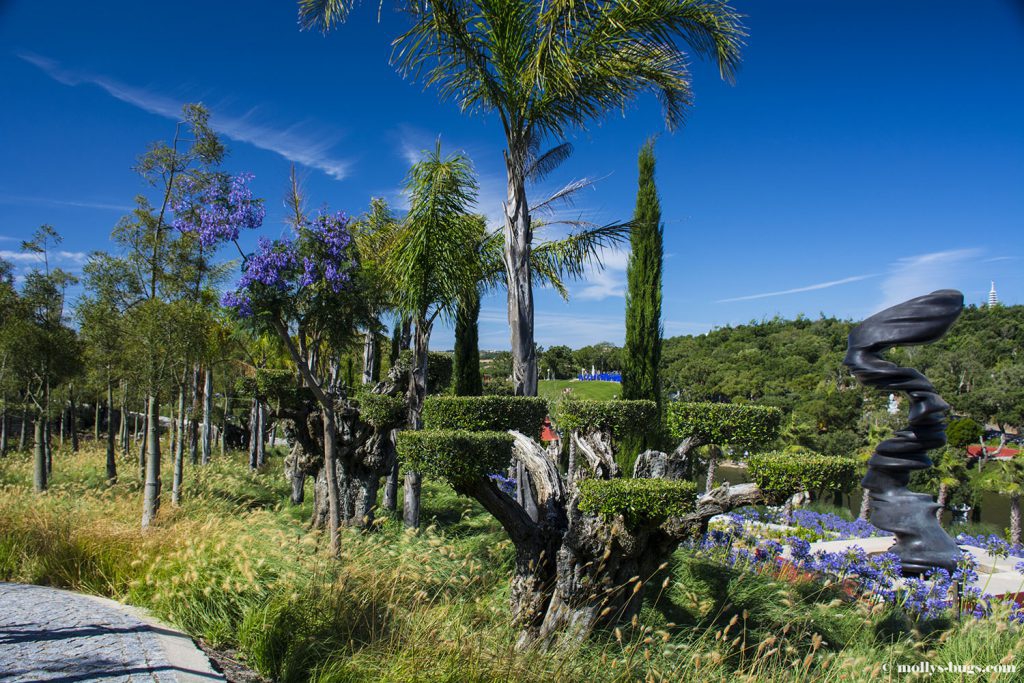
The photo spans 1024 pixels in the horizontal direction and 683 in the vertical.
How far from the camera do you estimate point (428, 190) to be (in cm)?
810

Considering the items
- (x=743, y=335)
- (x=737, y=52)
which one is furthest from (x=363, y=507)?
(x=743, y=335)

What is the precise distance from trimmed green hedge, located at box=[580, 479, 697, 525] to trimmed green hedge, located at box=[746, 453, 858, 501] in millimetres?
603

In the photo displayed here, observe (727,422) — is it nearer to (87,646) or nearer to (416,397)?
(416,397)

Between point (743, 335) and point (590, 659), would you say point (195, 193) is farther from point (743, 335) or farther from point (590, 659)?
point (743, 335)

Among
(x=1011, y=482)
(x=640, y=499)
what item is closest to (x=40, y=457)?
(x=640, y=499)

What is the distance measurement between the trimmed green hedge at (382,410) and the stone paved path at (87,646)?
382cm

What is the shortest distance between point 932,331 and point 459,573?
4.45 metres

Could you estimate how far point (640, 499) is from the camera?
4.24m

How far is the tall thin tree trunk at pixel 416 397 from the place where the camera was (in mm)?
8414

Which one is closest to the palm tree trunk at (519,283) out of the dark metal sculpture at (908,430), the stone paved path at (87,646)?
the dark metal sculpture at (908,430)

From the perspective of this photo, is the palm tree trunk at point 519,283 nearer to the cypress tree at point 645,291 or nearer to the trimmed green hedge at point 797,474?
the trimmed green hedge at point 797,474

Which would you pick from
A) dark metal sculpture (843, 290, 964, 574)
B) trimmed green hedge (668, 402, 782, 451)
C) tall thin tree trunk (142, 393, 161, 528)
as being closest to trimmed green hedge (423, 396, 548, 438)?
trimmed green hedge (668, 402, 782, 451)

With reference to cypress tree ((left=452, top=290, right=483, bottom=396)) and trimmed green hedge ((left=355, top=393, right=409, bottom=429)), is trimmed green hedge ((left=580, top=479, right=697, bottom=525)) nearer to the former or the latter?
trimmed green hedge ((left=355, top=393, right=409, bottom=429))

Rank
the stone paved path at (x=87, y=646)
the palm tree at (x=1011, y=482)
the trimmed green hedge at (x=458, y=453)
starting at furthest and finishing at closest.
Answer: the palm tree at (x=1011, y=482) < the trimmed green hedge at (x=458, y=453) < the stone paved path at (x=87, y=646)
